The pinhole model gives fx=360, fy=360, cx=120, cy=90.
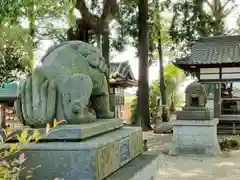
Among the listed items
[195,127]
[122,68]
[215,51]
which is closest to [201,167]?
[195,127]

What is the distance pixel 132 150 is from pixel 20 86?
1.06m

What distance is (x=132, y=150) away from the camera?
115 inches

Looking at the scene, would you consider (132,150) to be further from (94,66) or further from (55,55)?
(55,55)

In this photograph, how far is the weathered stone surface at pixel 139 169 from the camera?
2380 millimetres

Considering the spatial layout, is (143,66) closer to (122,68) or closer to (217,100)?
(217,100)

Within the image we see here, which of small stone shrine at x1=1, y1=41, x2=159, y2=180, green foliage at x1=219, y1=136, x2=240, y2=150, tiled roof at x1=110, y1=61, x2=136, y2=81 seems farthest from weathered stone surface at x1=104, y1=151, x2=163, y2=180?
tiled roof at x1=110, y1=61, x2=136, y2=81

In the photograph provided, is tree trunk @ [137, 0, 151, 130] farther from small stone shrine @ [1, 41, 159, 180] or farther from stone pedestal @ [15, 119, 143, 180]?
stone pedestal @ [15, 119, 143, 180]

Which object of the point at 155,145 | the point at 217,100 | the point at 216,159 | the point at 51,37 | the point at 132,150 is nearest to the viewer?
the point at 132,150

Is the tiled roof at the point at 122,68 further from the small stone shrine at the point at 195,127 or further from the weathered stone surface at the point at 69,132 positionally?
the weathered stone surface at the point at 69,132

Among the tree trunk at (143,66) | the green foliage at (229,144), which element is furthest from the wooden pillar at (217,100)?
the green foliage at (229,144)

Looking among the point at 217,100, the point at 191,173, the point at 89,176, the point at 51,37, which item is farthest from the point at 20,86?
the point at 51,37

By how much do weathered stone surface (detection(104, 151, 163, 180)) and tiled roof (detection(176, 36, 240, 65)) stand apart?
1302cm

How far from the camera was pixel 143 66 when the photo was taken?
19453 millimetres

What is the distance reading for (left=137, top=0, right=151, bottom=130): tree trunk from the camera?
19.4 metres
